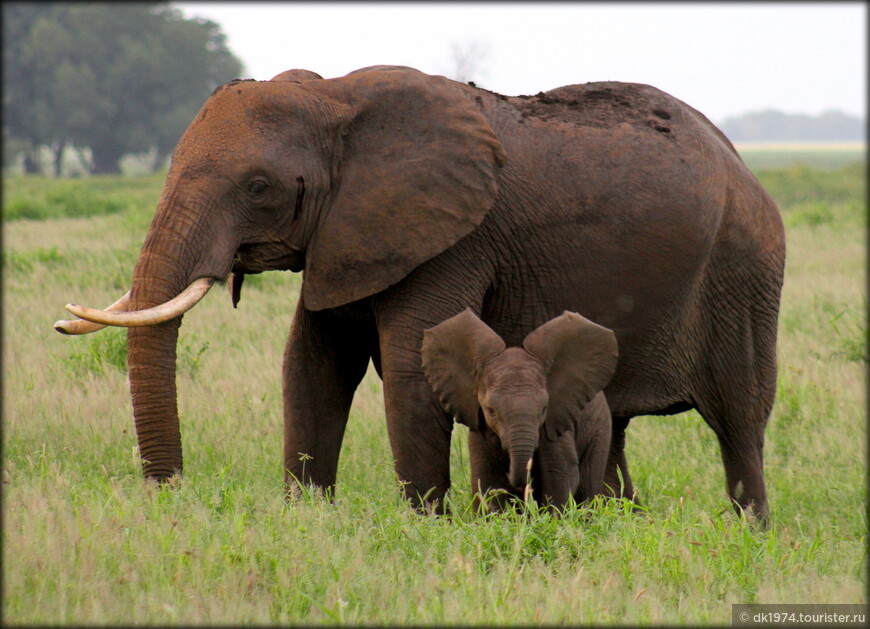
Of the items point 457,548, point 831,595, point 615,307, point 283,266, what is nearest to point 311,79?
point 283,266

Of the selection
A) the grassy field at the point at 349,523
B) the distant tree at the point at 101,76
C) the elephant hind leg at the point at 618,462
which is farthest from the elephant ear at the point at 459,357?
the distant tree at the point at 101,76

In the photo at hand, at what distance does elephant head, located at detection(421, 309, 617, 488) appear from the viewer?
463 centimetres

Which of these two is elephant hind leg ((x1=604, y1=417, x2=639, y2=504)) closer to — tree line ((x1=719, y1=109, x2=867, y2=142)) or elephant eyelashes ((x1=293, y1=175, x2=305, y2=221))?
elephant eyelashes ((x1=293, y1=175, x2=305, y2=221))

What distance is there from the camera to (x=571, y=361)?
5016 mm

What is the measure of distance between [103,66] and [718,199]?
4869cm

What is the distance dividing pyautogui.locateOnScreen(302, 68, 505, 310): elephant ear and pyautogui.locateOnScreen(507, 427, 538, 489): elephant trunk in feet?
3.10

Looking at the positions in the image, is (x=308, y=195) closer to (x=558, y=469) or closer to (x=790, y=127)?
(x=558, y=469)

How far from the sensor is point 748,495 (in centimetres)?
621

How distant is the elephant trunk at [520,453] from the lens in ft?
14.9

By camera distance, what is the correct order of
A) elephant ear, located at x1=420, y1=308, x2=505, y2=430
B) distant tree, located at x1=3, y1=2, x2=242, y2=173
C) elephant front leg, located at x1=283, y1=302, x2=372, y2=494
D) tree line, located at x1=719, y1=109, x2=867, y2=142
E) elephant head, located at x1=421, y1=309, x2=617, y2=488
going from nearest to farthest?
elephant head, located at x1=421, y1=309, x2=617, y2=488
elephant ear, located at x1=420, y1=308, x2=505, y2=430
elephant front leg, located at x1=283, y1=302, x2=372, y2=494
distant tree, located at x1=3, y1=2, x2=242, y2=173
tree line, located at x1=719, y1=109, x2=867, y2=142

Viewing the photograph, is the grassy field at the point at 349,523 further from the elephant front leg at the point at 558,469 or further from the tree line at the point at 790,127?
the tree line at the point at 790,127

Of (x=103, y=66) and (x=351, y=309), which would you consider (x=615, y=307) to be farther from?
(x=103, y=66)

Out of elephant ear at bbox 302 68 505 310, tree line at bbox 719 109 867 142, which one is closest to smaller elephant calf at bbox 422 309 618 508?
elephant ear at bbox 302 68 505 310

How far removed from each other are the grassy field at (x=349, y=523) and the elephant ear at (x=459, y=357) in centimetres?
50
